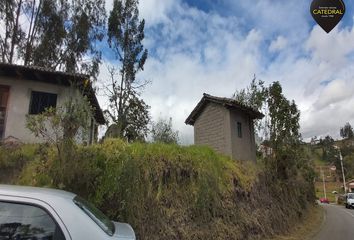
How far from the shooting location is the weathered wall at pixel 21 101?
14484mm

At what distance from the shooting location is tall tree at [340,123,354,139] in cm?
10790

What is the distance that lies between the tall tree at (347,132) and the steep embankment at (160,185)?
108m

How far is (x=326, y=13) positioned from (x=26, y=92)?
1304cm

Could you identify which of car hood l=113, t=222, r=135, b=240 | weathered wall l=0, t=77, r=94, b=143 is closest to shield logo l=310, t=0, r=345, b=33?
car hood l=113, t=222, r=135, b=240

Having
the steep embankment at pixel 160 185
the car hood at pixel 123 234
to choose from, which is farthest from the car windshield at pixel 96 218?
the steep embankment at pixel 160 185

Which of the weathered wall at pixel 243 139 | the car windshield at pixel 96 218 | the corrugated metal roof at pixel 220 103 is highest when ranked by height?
the corrugated metal roof at pixel 220 103

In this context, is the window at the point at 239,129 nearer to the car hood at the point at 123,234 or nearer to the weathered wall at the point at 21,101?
the weathered wall at the point at 21,101

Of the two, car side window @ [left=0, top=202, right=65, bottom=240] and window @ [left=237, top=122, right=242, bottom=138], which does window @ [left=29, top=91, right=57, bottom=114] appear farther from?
car side window @ [left=0, top=202, right=65, bottom=240]

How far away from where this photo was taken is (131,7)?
28.1 metres

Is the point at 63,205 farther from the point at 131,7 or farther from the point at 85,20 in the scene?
the point at 131,7

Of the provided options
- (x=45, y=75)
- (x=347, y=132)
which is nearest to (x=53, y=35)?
(x=45, y=75)

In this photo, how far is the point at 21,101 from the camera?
14.8 metres

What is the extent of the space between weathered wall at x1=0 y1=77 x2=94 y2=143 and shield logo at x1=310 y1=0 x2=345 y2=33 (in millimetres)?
11928

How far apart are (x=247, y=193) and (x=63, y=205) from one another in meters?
10.2
